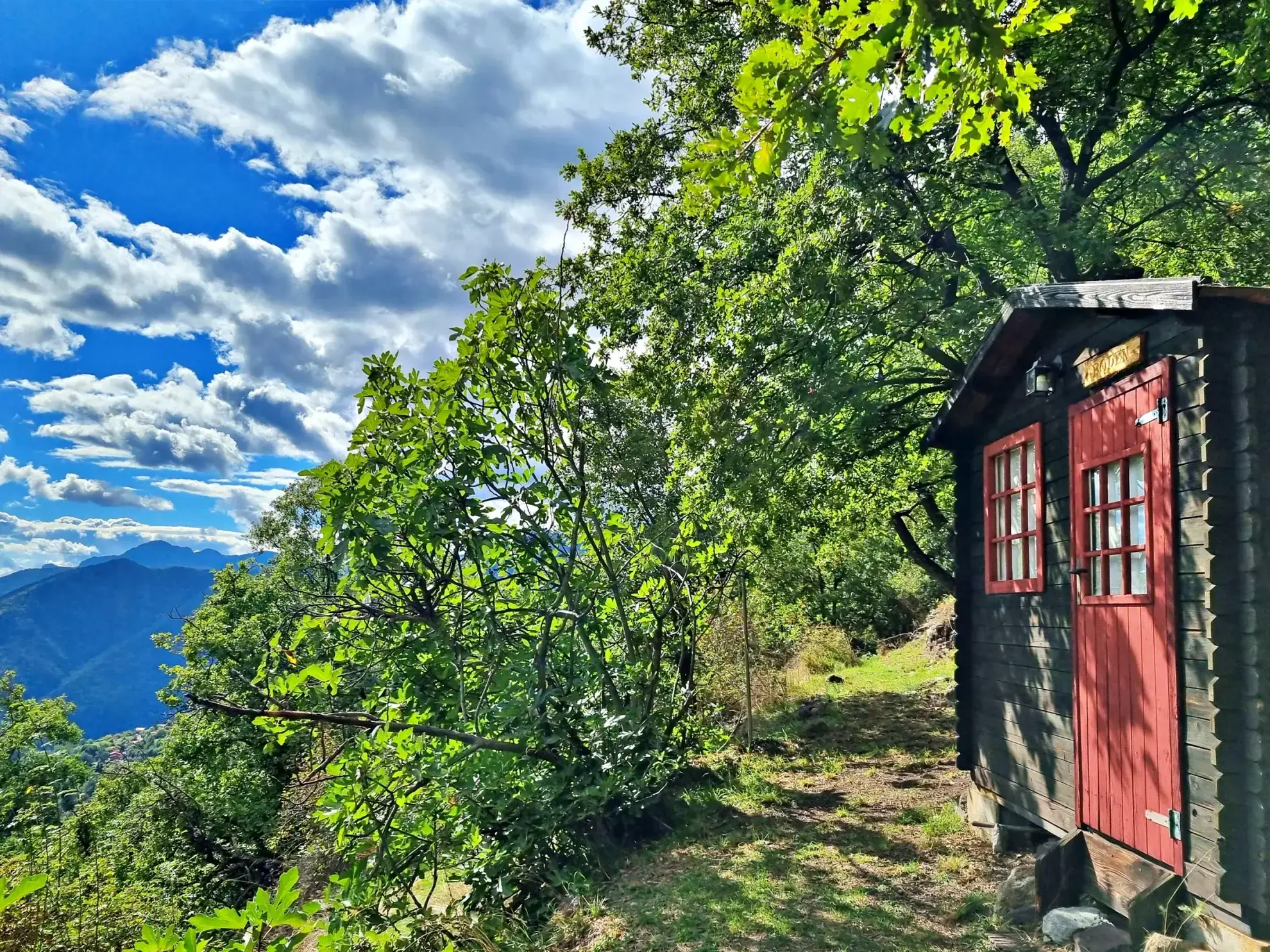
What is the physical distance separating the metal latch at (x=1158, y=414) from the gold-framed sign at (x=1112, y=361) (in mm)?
368

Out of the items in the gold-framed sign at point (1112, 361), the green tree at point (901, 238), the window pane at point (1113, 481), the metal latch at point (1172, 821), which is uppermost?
the green tree at point (901, 238)

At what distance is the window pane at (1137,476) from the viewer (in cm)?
478

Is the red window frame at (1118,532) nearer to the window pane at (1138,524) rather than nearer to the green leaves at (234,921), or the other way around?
the window pane at (1138,524)

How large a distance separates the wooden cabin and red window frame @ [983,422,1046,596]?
2cm

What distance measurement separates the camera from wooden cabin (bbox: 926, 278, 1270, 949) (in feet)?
13.2

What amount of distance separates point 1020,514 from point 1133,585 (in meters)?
1.70

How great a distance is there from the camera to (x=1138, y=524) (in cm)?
482

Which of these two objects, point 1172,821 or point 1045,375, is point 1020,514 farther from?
point 1172,821

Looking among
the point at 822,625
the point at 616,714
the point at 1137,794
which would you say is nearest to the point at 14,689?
the point at 822,625

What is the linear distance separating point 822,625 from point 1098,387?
1724 cm

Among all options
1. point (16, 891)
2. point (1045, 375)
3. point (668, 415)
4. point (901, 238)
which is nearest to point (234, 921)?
point (16, 891)

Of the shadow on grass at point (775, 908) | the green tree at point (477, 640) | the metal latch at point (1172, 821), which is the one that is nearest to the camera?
the metal latch at point (1172, 821)

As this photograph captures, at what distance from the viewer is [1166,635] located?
14.5 ft

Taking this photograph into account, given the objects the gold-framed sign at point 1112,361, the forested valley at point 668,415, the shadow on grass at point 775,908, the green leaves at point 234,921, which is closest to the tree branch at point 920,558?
the forested valley at point 668,415
